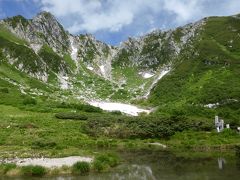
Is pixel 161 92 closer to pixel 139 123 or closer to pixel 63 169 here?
pixel 139 123

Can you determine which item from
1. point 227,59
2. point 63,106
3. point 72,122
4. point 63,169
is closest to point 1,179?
point 63,169

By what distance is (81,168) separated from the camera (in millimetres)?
50062

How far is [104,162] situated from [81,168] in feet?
14.7

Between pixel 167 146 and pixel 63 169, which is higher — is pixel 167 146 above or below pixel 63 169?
above

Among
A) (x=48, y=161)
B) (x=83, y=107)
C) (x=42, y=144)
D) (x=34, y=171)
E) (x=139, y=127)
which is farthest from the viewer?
(x=83, y=107)

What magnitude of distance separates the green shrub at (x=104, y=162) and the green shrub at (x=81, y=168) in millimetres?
1318

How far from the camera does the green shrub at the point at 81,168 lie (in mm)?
49812

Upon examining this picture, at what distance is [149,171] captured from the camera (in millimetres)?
50750

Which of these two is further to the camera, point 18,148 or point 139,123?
point 139,123

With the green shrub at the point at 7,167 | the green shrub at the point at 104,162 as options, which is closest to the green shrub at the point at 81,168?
the green shrub at the point at 104,162

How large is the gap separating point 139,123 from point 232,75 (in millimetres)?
73954

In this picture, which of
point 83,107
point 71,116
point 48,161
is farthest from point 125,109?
point 48,161

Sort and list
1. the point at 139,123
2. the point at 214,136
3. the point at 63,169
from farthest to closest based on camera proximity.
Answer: the point at 139,123
the point at 214,136
the point at 63,169

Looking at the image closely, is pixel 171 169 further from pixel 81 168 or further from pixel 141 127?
pixel 141 127
